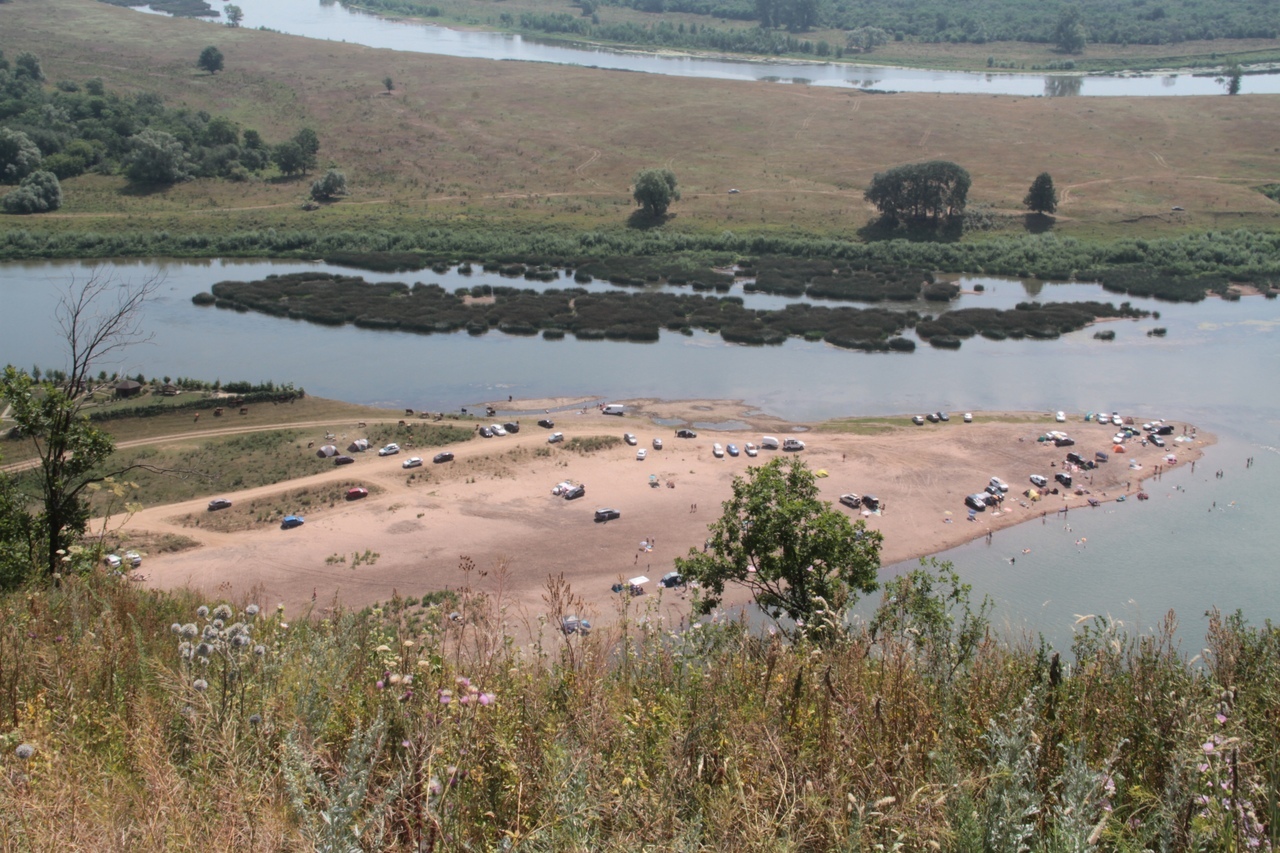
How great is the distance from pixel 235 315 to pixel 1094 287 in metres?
58.2

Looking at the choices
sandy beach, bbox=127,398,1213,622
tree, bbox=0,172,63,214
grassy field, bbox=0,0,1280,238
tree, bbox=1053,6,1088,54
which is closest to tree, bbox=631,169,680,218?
grassy field, bbox=0,0,1280,238

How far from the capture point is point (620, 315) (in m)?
59.2

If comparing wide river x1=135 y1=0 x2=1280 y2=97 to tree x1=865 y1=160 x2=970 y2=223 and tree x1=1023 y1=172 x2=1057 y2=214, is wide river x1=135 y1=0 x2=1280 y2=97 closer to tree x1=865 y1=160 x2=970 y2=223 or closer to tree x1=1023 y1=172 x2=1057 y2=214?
tree x1=1023 y1=172 x2=1057 y2=214

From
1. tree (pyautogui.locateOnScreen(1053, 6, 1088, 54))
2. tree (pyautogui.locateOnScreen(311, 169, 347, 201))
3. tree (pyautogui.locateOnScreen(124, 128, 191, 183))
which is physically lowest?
tree (pyautogui.locateOnScreen(311, 169, 347, 201))

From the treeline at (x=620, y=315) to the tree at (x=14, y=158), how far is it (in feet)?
108

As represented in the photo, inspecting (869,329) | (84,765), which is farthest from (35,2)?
(84,765)

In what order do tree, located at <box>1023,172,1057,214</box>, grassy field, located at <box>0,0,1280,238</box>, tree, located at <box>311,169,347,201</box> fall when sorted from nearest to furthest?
tree, located at <box>1023,172,1057,214</box>, grassy field, located at <box>0,0,1280,238</box>, tree, located at <box>311,169,347,201</box>

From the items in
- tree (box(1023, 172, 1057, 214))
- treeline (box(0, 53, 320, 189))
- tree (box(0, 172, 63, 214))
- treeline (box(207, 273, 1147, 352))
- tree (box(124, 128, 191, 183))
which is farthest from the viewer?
tree (box(124, 128, 191, 183))

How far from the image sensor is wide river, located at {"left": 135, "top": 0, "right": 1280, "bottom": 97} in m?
124

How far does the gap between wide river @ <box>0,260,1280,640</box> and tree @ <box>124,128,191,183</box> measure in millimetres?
22797

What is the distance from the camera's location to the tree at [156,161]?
277ft

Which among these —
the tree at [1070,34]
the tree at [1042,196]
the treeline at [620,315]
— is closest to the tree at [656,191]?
the treeline at [620,315]

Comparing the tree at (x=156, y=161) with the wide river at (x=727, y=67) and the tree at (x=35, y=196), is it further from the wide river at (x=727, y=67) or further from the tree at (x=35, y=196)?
the wide river at (x=727, y=67)

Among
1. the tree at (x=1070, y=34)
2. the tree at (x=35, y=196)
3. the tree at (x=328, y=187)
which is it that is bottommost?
the tree at (x=35, y=196)
